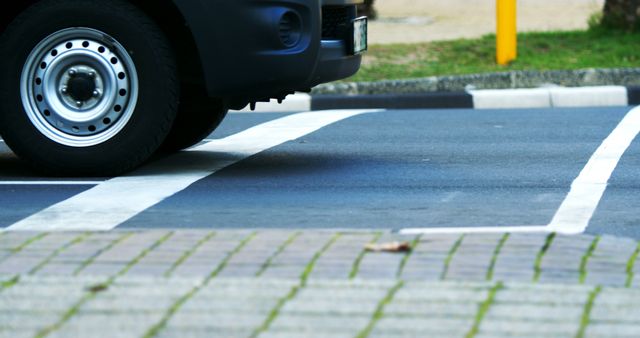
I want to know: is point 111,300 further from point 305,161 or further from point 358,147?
point 358,147

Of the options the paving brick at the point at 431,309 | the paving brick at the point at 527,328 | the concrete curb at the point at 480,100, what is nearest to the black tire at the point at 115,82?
the paving brick at the point at 431,309

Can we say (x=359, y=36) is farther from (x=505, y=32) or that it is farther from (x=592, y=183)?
(x=505, y=32)

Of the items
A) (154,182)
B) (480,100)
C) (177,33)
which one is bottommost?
(480,100)

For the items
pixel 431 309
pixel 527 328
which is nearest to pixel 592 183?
pixel 431 309

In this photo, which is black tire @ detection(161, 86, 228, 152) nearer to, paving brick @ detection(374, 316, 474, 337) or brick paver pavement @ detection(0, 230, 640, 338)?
brick paver pavement @ detection(0, 230, 640, 338)

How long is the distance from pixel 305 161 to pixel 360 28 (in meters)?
0.81

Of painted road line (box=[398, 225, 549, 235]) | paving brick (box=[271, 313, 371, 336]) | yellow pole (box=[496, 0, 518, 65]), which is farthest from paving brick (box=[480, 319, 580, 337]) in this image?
yellow pole (box=[496, 0, 518, 65])

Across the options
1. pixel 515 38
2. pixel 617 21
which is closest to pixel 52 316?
pixel 515 38

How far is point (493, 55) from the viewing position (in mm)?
13664

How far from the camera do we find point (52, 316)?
4203 millimetres

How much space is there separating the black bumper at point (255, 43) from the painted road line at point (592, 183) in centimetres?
149

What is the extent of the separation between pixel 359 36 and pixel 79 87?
159cm

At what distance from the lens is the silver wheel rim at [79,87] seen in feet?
24.5

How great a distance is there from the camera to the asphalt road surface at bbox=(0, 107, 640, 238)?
6.24 m
